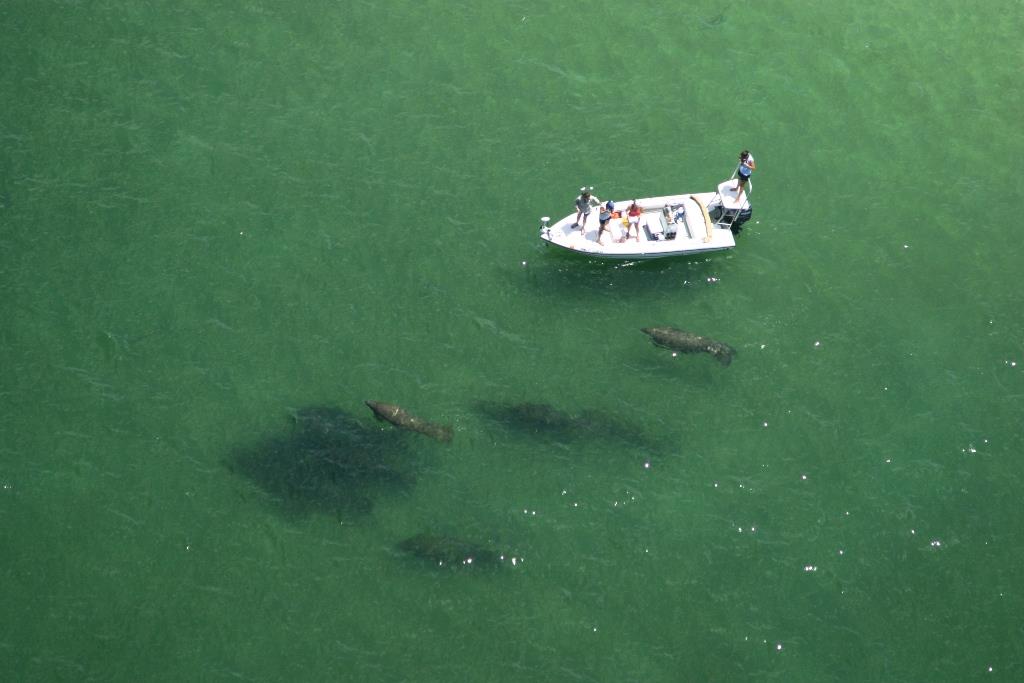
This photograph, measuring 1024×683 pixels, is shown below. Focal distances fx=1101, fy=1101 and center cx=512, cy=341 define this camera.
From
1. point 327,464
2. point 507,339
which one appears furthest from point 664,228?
point 327,464

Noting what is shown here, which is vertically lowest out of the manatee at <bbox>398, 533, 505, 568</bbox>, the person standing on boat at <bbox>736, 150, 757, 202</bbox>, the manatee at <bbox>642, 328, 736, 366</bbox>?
the manatee at <bbox>398, 533, 505, 568</bbox>

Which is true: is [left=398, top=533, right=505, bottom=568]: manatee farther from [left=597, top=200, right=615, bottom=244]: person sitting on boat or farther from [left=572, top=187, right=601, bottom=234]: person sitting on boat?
[left=572, top=187, right=601, bottom=234]: person sitting on boat

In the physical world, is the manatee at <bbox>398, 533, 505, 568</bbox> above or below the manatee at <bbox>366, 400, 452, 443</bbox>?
below

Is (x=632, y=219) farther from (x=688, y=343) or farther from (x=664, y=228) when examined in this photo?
(x=688, y=343)

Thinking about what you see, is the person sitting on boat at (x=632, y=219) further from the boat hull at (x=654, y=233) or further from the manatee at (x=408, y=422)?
the manatee at (x=408, y=422)

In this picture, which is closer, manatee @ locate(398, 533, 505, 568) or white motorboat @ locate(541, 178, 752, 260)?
manatee @ locate(398, 533, 505, 568)

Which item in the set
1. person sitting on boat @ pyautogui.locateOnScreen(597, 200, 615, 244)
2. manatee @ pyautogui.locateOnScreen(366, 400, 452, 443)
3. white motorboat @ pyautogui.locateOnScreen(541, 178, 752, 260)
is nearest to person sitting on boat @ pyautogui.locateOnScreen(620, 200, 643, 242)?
white motorboat @ pyautogui.locateOnScreen(541, 178, 752, 260)

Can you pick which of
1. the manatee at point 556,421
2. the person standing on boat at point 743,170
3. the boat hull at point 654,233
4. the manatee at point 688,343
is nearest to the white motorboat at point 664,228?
the boat hull at point 654,233
